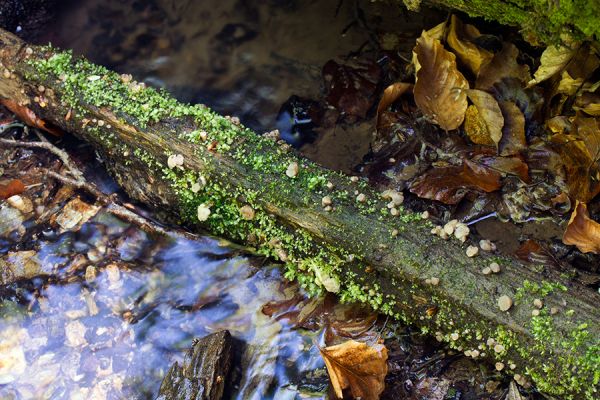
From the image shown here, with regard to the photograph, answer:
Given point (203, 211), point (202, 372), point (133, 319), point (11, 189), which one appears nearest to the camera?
point (202, 372)

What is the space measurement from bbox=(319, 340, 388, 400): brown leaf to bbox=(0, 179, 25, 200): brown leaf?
2.29 meters

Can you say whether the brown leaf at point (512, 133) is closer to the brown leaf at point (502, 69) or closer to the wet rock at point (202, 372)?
the brown leaf at point (502, 69)

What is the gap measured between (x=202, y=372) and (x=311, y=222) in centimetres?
94

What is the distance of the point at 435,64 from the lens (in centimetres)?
336

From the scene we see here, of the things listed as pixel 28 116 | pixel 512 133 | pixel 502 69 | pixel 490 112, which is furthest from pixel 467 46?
pixel 28 116

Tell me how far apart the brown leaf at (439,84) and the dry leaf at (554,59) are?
0.43 meters

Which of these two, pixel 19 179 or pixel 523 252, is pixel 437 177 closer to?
pixel 523 252

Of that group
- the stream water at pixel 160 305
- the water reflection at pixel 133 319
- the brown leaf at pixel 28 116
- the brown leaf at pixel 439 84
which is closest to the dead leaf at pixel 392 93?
the brown leaf at pixel 439 84

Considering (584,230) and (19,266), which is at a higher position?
(19,266)

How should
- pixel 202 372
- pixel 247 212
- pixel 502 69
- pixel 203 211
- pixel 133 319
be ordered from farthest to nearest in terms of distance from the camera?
pixel 502 69
pixel 133 319
pixel 203 211
pixel 247 212
pixel 202 372

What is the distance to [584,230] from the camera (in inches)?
110

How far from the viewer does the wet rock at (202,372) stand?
2740 millimetres

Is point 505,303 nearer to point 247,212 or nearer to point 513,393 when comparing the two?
point 513,393

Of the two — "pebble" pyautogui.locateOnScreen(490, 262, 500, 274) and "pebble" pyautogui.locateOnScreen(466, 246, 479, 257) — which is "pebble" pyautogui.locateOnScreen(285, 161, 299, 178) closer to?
"pebble" pyautogui.locateOnScreen(466, 246, 479, 257)
